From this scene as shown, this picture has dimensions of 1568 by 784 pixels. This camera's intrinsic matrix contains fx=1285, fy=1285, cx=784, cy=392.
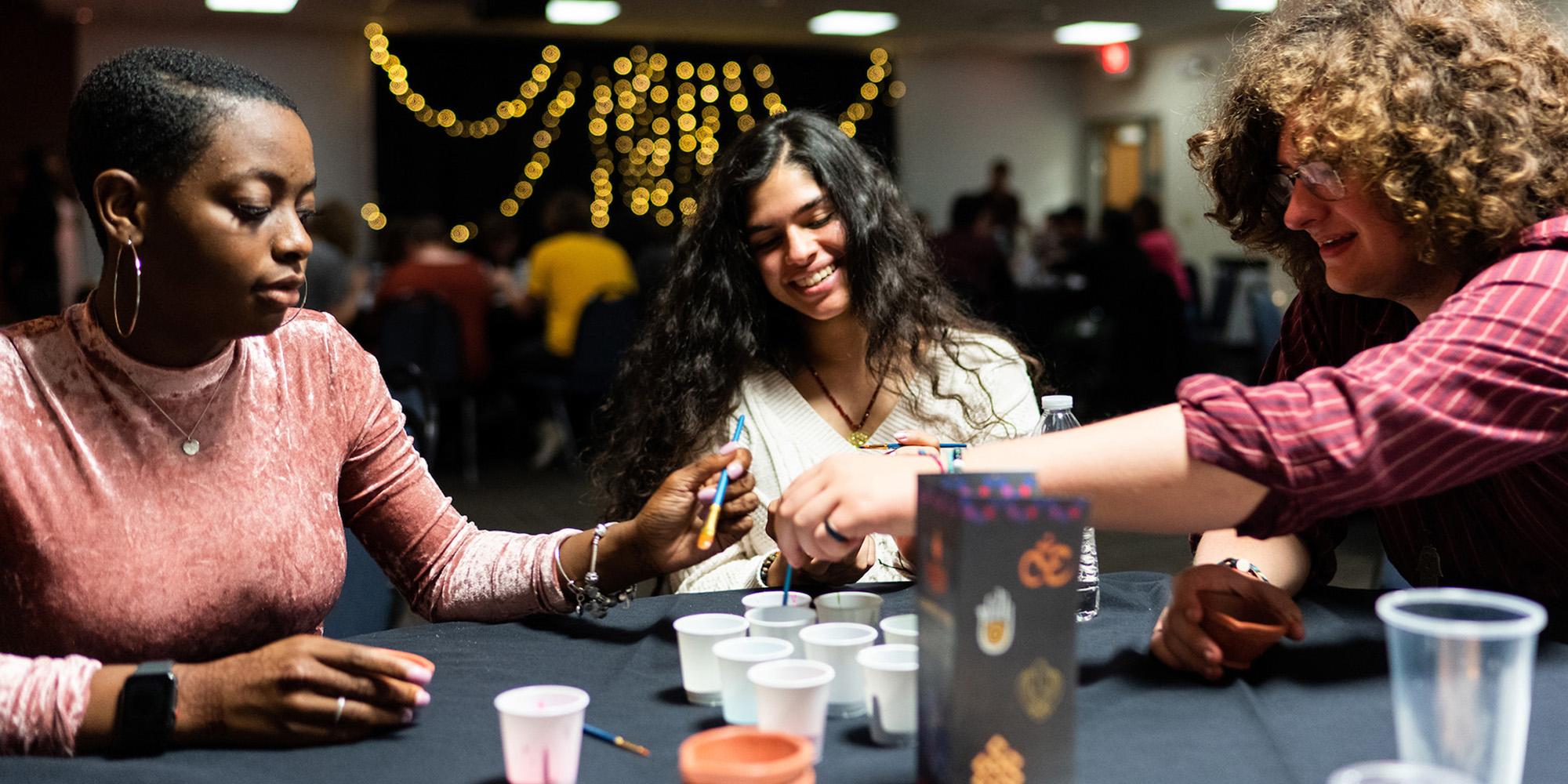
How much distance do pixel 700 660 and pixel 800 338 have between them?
124cm

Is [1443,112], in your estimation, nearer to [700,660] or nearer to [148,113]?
[700,660]

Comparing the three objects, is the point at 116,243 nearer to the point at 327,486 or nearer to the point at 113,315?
the point at 113,315

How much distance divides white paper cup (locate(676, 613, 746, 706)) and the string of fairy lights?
30.0ft

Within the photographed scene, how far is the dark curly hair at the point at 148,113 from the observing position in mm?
1291

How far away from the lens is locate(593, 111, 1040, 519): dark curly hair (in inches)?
88.7

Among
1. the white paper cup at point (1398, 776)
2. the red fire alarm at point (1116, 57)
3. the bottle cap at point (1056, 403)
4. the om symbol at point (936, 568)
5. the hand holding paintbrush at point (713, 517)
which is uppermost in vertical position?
the red fire alarm at point (1116, 57)

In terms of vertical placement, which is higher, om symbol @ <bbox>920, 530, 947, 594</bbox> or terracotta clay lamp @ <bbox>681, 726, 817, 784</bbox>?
om symbol @ <bbox>920, 530, 947, 594</bbox>

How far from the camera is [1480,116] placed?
135 cm

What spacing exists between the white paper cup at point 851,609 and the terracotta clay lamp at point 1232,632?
1.09 feet

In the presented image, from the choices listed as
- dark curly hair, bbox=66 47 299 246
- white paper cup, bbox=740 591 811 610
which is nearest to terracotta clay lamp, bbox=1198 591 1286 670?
white paper cup, bbox=740 591 811 610

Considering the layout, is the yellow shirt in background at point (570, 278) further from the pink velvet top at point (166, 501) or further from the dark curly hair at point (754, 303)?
the pink velvet top at point (166, 501)

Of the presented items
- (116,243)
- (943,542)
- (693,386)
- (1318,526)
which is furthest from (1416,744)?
(693,386)

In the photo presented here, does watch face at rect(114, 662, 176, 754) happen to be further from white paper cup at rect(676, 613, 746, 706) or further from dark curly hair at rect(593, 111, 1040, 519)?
dark curly hair at rect(593, 111, 1040, 519)

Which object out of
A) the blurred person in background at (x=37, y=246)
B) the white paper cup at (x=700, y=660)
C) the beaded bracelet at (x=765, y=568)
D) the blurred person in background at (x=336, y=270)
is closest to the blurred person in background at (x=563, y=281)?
the blurred person in background at (x=336, y=270)
